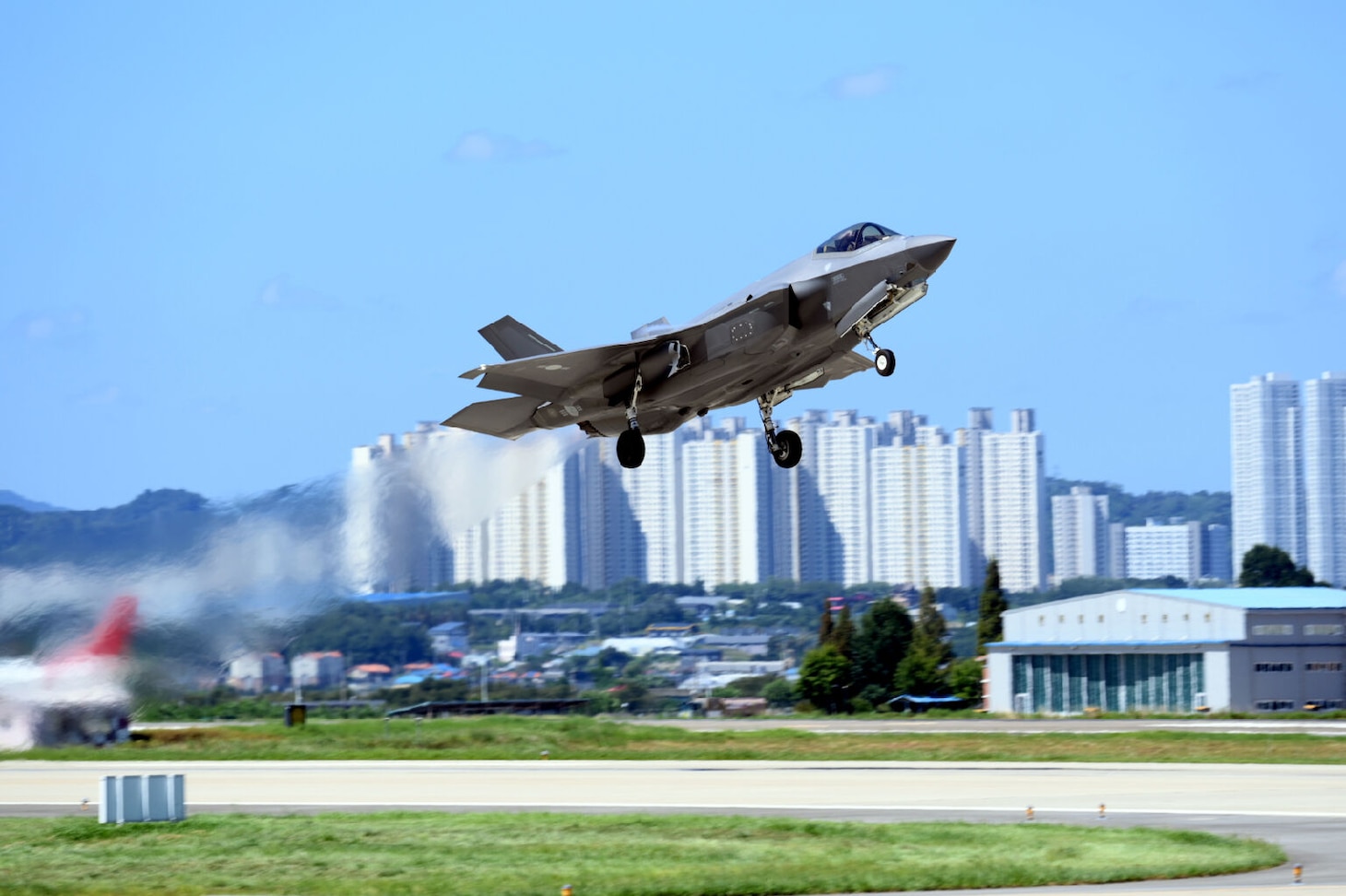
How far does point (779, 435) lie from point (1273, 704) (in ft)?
190

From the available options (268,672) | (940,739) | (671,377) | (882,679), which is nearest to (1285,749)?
(940,739)

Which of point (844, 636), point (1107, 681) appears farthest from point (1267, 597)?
point (844, 636)

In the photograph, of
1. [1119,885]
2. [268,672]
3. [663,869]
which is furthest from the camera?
[268,672]

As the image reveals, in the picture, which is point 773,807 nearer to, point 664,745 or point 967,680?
point 664,745

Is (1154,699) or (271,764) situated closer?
(271,764)

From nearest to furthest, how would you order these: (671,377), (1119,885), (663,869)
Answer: (1119,885), (663,869), (671,377)

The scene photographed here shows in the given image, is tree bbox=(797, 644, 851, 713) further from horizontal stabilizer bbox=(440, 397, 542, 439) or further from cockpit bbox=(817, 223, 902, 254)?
cockpit bbox=(817, 223, 902, 254)

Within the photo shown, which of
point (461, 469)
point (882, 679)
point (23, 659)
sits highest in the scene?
point (461, 469)

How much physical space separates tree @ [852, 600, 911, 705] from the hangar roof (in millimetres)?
22983

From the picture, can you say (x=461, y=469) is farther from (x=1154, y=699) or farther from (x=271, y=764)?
(x=1154, y=699)

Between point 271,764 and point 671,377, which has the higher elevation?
point 671,377

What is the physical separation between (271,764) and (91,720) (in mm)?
4954

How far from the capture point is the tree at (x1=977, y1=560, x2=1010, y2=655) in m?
106

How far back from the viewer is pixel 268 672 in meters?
54.3
